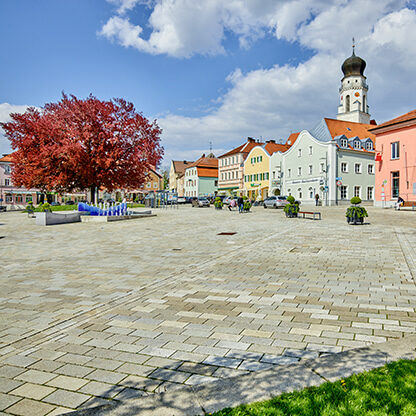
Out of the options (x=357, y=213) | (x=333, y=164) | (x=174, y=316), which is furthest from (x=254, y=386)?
(x=333, y=164)

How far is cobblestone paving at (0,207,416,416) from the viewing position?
3174mm

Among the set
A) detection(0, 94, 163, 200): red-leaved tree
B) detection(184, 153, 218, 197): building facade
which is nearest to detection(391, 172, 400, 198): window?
detection(0, 94, 163, 200): red-leaved tree

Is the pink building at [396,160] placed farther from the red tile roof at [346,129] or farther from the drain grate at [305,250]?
the drain grate at [305,250]

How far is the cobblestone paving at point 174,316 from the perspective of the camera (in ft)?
10.4

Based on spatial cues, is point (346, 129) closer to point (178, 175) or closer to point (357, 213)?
point (357, 213)

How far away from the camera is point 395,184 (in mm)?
38969

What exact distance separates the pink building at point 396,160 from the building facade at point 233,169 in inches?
1487

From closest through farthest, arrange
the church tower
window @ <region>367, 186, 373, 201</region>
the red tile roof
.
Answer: window @ <region>367, 186, 373, 201</region> → the red tile roof → the church tower

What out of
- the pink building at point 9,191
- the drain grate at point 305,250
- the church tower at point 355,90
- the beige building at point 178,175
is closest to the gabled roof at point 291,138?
the church tower at point 355,90

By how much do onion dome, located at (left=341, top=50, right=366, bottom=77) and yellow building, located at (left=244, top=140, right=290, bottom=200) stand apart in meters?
19.5

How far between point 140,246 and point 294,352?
891 centimetres

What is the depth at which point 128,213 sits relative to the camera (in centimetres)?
2688

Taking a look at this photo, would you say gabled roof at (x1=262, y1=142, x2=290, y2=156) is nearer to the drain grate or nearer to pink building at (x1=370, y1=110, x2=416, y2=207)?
pink building at (x1=370, y1=110, x2=416, y2=207)

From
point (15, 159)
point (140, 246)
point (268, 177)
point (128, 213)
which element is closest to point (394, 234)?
point (140, 246)
